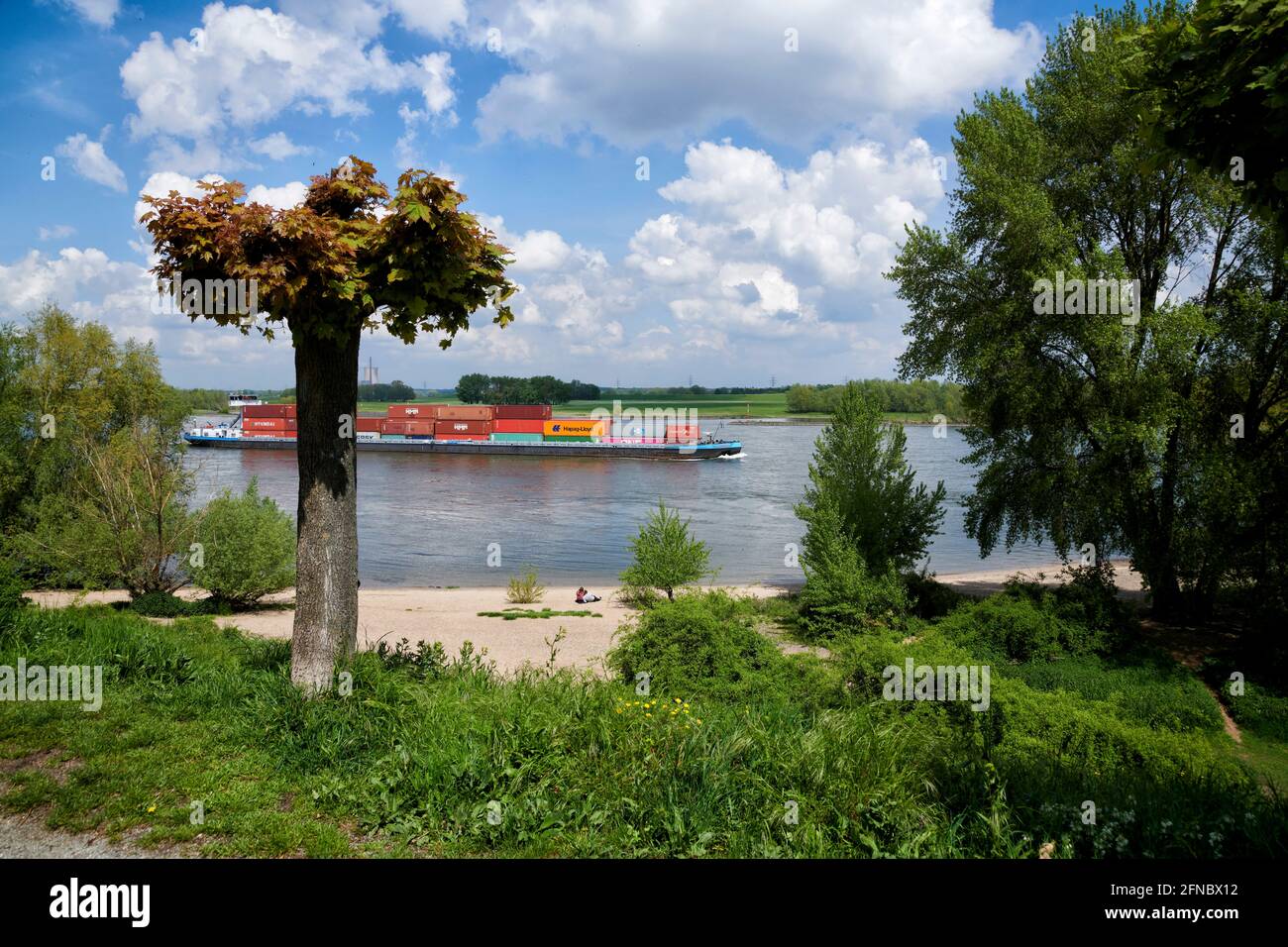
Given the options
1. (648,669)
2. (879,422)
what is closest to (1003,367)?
(879,422)

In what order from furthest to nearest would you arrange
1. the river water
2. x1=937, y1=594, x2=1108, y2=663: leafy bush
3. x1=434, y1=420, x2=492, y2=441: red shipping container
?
x1=434, y1=420, x2=492, y2=441: red shipping container → the river water → x1=937, y1=594, x2=1108, y2=663: leafy bush

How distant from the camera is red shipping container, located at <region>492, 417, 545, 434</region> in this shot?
96.7 metres

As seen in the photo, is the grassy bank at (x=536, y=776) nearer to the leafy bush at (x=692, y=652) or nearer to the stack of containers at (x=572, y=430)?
the leafy bush at (x=692, y=652)

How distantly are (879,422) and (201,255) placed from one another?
17.9 m

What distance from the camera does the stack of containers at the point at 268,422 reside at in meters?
95.6

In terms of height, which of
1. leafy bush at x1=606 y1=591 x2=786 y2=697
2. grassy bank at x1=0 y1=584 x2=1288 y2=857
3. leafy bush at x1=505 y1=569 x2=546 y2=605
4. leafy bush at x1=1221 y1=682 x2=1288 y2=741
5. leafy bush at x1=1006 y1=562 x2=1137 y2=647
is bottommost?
leafy bush at x1=505 y1=569 x2=546 y2=605

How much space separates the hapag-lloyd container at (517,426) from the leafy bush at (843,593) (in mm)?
80294

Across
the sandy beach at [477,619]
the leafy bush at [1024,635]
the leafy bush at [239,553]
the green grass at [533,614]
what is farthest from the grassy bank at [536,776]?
the leafy bush at [239,553]

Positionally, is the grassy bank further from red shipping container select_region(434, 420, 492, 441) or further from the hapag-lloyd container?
the hapag-lloyd container

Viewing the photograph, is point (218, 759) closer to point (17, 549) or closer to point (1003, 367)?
point (1003, 367)

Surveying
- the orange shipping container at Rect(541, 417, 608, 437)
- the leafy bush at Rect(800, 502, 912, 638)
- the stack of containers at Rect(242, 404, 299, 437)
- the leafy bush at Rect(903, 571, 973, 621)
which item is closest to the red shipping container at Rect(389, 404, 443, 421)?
the stack of containers at Rect(242, 404, 299, 437)

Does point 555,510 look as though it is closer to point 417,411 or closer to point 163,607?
point 163,607

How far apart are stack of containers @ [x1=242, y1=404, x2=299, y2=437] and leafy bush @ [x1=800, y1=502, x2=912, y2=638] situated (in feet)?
296

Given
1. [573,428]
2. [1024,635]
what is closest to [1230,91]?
[1024,635]
